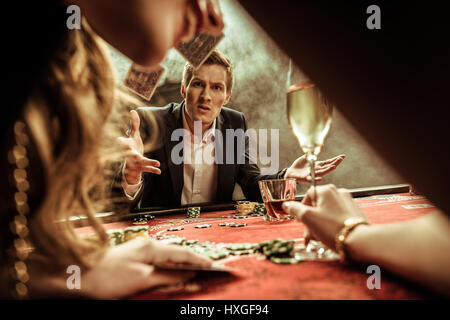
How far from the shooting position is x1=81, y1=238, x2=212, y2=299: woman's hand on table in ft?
1.97

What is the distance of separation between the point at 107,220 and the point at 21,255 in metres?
1.34

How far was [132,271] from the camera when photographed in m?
0.64

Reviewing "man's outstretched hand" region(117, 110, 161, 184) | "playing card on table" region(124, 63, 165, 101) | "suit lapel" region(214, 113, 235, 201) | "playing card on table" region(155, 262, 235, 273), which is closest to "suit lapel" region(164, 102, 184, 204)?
"suit lapel" region(214, 113, 235, 201)

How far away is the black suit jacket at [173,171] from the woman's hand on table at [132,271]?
98.6 inches

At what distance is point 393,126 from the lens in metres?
0.51

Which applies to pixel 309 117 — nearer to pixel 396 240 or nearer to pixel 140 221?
pixel 396 240

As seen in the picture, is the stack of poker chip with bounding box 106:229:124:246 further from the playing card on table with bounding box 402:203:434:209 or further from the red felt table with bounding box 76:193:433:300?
the playing card on table with bounding box 402:203:434:209

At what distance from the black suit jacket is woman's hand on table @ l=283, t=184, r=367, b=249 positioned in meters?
2.29

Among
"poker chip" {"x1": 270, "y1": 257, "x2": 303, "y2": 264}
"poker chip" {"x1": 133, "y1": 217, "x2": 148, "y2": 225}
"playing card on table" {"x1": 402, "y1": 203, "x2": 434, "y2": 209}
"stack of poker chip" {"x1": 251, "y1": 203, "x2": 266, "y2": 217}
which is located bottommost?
"poker chip" {"x1": 133, "y1": 217, "x2": 148, "y2": 225}

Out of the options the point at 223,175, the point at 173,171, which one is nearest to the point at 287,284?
the point at 173,171

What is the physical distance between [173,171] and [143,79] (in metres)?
1.41

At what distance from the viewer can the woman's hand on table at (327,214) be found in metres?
0.80

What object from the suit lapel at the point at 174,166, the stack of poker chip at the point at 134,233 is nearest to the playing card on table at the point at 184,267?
the stack of poker chip at the point at 134,233

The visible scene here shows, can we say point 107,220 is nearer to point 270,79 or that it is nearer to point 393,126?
point 393,126
